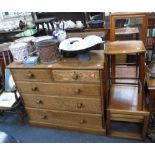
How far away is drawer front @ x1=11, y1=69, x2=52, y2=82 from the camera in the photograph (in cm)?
165

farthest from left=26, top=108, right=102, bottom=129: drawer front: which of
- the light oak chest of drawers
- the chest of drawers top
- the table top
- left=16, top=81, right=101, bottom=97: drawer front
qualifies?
the table top

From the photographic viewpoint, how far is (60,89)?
171 cm

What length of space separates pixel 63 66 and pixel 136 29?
1589 mm

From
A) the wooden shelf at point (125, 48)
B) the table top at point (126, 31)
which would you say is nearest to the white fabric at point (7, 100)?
the wooden shelf at point (125, 48)

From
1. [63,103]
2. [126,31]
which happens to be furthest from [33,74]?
[126,31]

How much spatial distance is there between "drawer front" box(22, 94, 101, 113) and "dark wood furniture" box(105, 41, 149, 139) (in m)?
0.15

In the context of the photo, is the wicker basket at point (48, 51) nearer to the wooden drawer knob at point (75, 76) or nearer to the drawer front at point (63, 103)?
the wooden drawer knob at point (75, 76)

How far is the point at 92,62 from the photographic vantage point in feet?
5.07

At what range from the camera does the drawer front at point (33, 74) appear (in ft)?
5.40

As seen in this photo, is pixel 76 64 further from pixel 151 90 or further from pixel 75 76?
pixel 151 90

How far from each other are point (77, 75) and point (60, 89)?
0.85 ft

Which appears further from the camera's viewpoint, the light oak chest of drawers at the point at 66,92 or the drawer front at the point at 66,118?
the drawer front at the point at 66,118

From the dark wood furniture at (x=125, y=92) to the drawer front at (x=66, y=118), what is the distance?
150 mm
